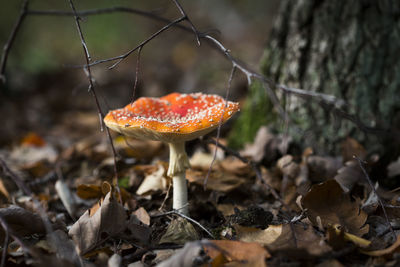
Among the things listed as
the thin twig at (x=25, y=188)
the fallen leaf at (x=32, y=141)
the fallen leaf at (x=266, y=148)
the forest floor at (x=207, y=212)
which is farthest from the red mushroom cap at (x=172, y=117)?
the fallen leaf at (x=32, y=141)

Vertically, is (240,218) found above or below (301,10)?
below

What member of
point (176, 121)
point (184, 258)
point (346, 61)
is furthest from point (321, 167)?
point (184, 258)

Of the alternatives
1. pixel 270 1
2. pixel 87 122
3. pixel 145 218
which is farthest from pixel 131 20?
pixel 145 218

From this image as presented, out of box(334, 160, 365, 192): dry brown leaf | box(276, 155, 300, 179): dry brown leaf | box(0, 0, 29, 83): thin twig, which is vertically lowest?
box(276, 155, 300, 179): dry brown leaf

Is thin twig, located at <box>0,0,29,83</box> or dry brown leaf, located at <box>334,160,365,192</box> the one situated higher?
thin twig, located at <box>0,0,29,83</box>

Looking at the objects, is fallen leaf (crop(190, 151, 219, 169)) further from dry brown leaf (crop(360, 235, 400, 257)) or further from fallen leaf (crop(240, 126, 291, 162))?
dry brown leaf (crop(360, 235, 400, 257))

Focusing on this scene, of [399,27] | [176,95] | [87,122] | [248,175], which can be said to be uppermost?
[399,27]

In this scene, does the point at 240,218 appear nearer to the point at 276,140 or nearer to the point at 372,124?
the point at 276,140

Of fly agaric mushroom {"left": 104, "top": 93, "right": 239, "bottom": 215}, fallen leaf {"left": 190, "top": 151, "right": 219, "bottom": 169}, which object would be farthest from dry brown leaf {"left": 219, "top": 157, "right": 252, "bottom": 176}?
fly agaric mushroom {"left": 104, "top": 93, "right": 239, "bottom": 215}
